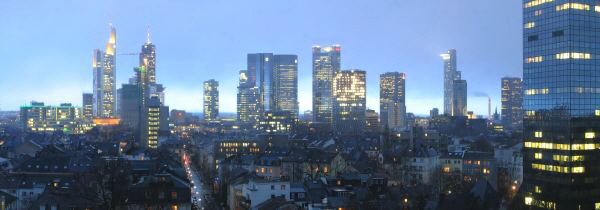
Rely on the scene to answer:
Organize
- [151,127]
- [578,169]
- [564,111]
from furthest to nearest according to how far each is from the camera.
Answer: [151,127] → [564,111] → [578,169]

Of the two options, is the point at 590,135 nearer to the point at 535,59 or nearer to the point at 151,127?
the point at 535,59

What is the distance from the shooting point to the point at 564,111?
74625mm

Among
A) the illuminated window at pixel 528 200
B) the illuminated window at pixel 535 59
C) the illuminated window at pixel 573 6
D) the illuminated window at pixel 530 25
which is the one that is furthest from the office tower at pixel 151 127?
the illuminated window at pixel 573 6

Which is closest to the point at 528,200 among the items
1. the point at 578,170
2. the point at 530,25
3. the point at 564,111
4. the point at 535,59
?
the point at 578,170

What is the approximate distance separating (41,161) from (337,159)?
44.0 meters

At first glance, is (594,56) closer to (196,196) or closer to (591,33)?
(591,33)

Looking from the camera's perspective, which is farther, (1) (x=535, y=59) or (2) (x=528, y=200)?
(1) (x=535, y=59)

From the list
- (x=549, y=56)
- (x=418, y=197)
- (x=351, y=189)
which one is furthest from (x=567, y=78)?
(x=351, y=189)

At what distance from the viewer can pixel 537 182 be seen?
75.8m

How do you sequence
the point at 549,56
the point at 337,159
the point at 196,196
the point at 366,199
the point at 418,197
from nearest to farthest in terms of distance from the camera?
the point at 366,199, the point at 418,197, the point at 549,56, the point at 196,196, the point at 337,159

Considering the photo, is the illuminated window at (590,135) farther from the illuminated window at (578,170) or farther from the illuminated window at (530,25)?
the illuminated window at (530,25)

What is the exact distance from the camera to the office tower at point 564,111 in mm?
73188

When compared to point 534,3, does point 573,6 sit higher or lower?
lower

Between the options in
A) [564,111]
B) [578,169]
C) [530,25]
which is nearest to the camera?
[578,169]
